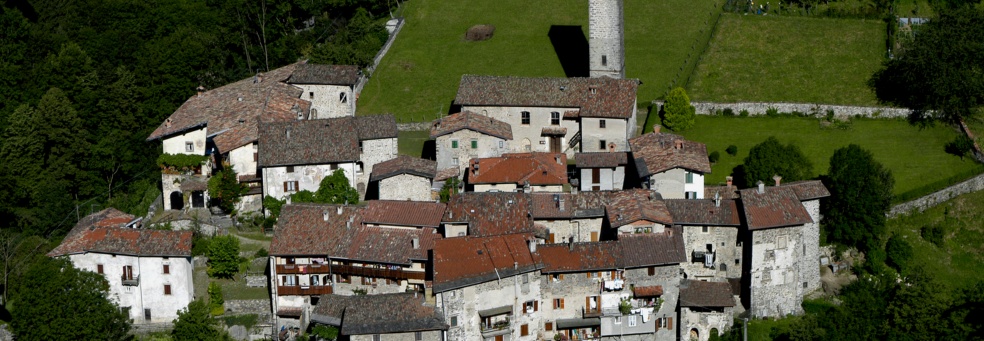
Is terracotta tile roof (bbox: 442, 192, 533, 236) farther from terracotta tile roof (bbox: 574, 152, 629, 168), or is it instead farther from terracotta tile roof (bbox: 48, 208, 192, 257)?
terracotta tile roof (bbox: 48, 208, 192, 257)

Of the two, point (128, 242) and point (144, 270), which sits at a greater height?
point (128, 242)

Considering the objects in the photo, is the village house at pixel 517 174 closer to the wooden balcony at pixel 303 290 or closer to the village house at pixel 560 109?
the village house at pixel 560 109

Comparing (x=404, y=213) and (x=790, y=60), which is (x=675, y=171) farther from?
(x=790, y=60)

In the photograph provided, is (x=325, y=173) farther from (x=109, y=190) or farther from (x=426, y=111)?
(x=109, y=190)

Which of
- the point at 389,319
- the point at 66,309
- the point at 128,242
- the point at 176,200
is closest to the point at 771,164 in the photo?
the point at 389,319

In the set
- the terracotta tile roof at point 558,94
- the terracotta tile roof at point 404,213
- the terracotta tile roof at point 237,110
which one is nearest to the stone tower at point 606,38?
the terracotta tile roof at point 558,94
